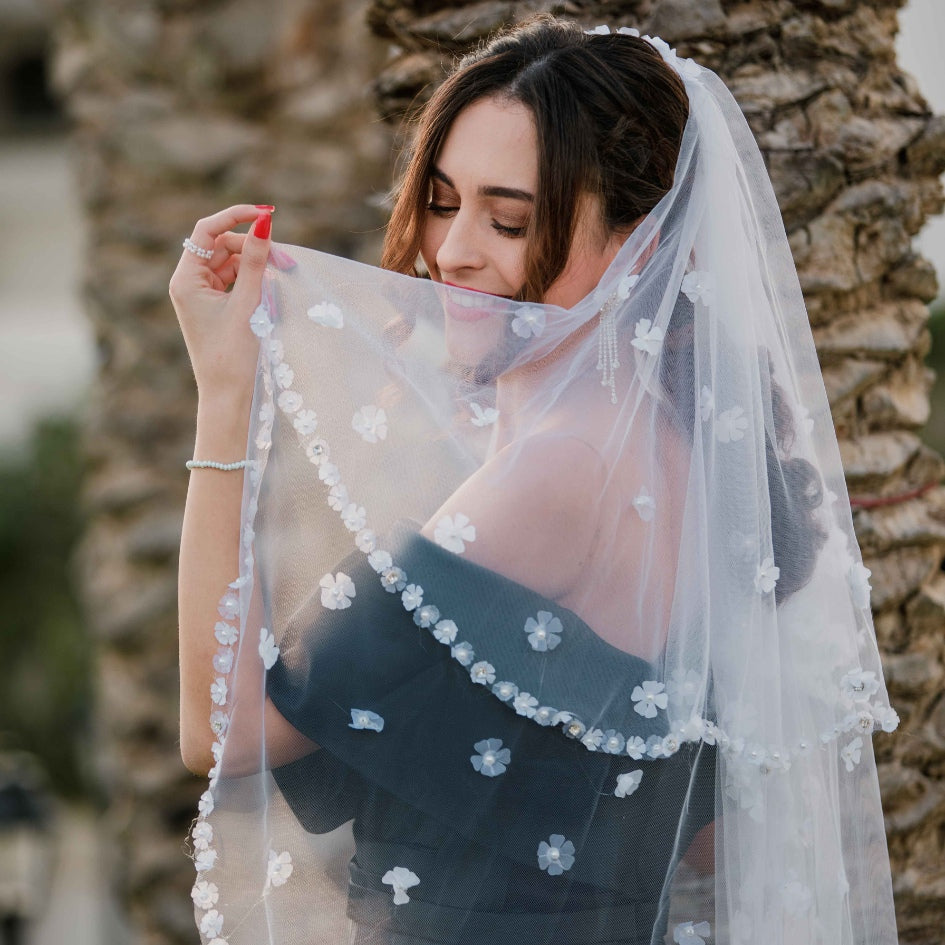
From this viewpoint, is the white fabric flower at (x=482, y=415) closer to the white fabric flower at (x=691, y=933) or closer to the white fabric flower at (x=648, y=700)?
the white fabric flower at (x=648, y=700)

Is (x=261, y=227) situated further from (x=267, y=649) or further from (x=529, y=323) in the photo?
(x=267, y=649)

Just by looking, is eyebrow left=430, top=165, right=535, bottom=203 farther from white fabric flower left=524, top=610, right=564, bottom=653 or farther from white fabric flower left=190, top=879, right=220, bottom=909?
white fabric flower left=190, top=879, right=220, bottom=909

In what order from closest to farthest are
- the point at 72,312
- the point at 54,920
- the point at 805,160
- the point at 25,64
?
1. the point at 805,160
2. the point at 54,920
3. the point at 25,64
4. the point at 72,312

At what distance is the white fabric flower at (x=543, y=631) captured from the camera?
1.37 metres

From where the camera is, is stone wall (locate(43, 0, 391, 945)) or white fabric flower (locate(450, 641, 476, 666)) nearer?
white fabric flower (locate(450, 641, 476, 666))

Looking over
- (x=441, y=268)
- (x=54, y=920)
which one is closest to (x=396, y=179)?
(x=441, y=268)

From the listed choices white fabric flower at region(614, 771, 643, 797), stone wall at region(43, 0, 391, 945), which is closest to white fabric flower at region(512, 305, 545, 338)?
white fabric flower at region(614, 771, 643, 797)

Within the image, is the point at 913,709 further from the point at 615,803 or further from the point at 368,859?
the point at 368,859

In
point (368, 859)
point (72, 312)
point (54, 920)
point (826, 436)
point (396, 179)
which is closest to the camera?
point (368, 859)

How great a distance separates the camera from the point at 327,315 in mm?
1522

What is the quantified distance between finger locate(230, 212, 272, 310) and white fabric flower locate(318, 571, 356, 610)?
1.33ft

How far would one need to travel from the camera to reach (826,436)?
166 centimetres

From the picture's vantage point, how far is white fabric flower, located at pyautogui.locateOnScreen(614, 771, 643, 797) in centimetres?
141

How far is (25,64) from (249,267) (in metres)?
9.72
